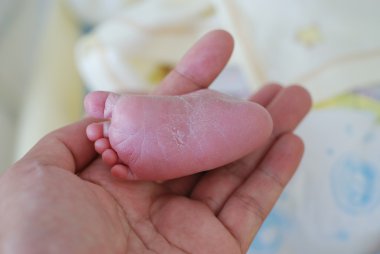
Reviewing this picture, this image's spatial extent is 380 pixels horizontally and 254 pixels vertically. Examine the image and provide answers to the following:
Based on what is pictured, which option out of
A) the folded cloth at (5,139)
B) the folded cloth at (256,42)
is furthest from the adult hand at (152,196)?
the folded cloth at (5,139)

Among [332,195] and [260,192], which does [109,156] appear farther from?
[332,195]

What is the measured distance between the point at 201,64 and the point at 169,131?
0.18m

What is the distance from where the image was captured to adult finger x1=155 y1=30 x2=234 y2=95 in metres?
0.72

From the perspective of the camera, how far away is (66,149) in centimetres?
59

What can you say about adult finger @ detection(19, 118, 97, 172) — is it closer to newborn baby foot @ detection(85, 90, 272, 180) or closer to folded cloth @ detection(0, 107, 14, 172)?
newborn baby foot @ detection(85, 90, 272, 180)

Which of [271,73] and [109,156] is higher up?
[109,156]

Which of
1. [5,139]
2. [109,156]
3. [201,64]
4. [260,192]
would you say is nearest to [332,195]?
[260,192]

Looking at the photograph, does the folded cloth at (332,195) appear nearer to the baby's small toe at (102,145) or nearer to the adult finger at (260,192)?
the adult finger at (260,192)

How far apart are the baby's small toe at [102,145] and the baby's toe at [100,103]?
4cm

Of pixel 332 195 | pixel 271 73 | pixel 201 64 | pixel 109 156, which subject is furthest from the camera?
pixel 271 73

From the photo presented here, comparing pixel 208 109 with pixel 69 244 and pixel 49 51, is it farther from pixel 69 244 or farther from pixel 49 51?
pixel 49 51

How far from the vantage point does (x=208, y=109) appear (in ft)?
2.02

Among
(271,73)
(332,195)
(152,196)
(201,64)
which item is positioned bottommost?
(332,195)

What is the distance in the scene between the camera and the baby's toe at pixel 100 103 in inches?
23.6
